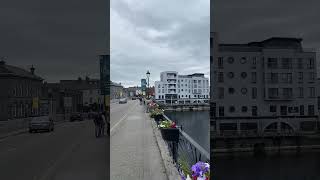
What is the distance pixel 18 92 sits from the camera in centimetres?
2942

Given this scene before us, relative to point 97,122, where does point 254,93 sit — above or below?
above

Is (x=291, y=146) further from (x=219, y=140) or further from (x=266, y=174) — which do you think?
(x=266, y=174)

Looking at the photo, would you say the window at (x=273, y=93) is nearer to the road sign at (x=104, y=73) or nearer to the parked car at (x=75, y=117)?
the parked car at (x=75, y=117)

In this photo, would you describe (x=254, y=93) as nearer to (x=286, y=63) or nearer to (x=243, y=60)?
(x=243, y=60)

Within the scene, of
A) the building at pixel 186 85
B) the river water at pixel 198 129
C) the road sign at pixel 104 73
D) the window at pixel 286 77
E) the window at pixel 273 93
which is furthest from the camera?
the window at pixel 286 77

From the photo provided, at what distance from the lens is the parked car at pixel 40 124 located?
103 ft

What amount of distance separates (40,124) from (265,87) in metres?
39.9

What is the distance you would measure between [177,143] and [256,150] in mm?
49941

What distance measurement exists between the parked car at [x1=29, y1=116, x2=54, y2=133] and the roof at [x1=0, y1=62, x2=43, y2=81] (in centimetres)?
396

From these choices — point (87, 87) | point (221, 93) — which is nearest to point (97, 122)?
point (87, 87)

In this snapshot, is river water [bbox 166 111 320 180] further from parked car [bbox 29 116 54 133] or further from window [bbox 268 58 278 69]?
window [bbox 268 58 278 69]

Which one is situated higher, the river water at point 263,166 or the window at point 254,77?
the window at point 254,77

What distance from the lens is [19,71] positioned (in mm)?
27750

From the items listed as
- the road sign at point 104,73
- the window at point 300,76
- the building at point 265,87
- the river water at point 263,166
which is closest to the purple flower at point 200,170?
the road sign at point 104,73
